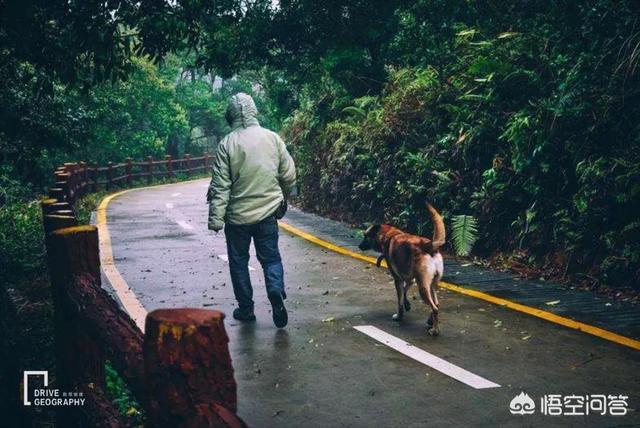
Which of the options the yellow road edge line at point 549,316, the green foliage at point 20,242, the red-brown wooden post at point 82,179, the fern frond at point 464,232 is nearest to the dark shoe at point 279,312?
the yellow road edge line at point 549,316

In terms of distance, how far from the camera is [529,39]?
11.2m

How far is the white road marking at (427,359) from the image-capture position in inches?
213

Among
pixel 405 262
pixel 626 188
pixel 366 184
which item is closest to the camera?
pixel 405 262

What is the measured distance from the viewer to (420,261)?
6.85 metres

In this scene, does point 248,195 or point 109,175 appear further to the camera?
point 109,175

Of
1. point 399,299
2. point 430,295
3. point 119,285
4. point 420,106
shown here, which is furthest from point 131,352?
point 420,106

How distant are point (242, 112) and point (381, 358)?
9.34 feet

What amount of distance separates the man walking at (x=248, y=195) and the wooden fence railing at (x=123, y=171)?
29.0ft

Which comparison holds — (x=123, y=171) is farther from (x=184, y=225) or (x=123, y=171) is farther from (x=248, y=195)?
(x=248, y=195)

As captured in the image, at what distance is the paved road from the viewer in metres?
4.84

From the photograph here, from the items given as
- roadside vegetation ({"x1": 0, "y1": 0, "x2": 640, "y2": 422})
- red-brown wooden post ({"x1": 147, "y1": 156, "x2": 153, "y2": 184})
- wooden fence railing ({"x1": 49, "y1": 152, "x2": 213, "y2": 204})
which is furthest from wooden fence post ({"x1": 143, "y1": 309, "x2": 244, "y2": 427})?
red-brown wooden post ({"x1": 147, "y1": 156, "x2": 153, "y2": 184})

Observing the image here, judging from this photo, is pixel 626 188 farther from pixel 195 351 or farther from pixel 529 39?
pixel 195 351

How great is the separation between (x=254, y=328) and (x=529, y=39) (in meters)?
6.60

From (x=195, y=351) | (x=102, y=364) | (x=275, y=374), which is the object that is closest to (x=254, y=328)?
(x=275, y=374)
